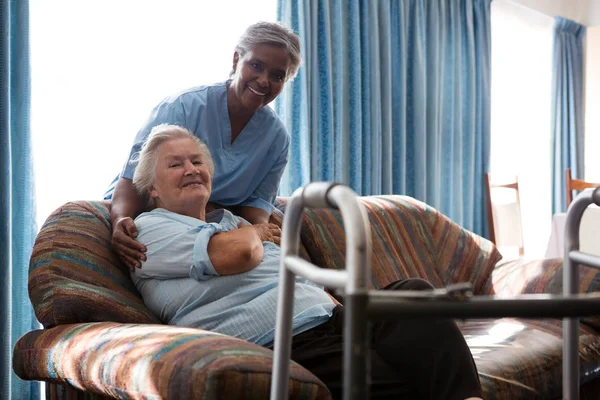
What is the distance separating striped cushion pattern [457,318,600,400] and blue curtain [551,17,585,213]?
12.1ft

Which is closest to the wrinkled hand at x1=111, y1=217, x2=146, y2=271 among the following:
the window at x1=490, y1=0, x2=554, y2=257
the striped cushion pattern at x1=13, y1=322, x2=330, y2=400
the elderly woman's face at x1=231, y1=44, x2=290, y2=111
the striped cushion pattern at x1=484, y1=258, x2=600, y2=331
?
the striped cushion pattern at x1=13, y1=322, x2=330, y2=400

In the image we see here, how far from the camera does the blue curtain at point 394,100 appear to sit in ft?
11.0

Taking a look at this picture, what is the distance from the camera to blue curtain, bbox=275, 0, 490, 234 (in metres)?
3.37

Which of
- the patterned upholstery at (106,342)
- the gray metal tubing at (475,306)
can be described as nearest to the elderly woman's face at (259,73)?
the patterned upholstery at (106,342)

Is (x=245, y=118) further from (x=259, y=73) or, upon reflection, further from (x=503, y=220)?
(x=503, y=220)

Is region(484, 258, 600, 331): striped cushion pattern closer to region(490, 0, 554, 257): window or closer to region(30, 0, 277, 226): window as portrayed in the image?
region(30, 0, 277, 226): window

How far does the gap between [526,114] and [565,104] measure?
34 cm

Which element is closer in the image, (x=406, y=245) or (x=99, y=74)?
(x=406, y=245)

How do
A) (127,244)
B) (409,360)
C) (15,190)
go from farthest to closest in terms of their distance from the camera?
(15,190), (127,244), (409,360)

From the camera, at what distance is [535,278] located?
249cm

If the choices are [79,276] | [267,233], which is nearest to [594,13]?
[267,233]

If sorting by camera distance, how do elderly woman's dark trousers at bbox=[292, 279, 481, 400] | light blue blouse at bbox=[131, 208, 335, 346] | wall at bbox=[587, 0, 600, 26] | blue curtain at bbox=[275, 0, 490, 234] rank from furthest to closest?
wall at bbox=[587, 0, 600, 26]
blue curtain at bbox=[275, 0, 490, 234]
light blue blouse at bbox=[131, 208, 335, 346]
elderly woman's dark trousers at bbox=[292, 279, 481, 400]

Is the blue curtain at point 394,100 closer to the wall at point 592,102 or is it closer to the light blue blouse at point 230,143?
the light blue blouse at point 230,143

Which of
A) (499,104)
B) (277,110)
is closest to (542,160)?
(499,104)
